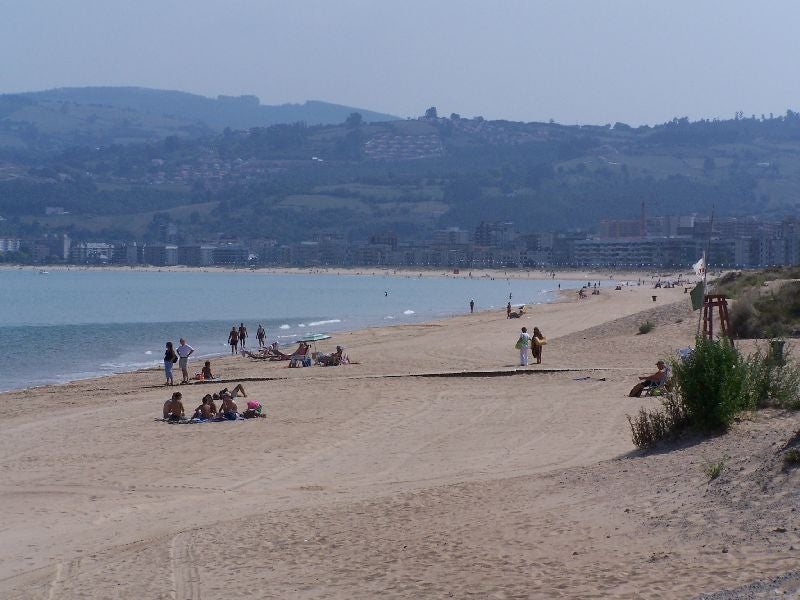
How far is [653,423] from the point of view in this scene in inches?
412

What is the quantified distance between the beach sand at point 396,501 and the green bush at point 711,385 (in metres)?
0.24

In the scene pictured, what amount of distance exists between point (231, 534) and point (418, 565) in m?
1.94

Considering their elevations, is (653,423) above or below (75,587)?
above

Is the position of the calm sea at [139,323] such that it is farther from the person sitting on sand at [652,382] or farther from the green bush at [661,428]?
the green bush at [661,428]

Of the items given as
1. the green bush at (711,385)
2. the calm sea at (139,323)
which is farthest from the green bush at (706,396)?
the calm sea at (139,323)

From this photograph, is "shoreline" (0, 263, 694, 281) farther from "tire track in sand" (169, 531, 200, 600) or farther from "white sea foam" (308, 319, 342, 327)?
"tire track in sand" (169, 531, 200, 600)

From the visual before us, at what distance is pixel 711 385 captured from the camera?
33.1 ft

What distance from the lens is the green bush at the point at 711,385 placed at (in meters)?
10.1

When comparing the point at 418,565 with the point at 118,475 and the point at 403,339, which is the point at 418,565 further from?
the point at 403,339

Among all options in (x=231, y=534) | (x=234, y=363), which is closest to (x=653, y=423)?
(x=231, y=534)

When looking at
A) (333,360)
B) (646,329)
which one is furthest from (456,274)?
(333,360)

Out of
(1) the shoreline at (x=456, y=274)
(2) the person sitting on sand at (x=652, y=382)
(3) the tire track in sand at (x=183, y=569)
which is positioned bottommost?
(3) the tire track in sand at (x=183, y=569)

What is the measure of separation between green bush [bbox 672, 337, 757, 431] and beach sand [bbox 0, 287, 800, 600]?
24 cm

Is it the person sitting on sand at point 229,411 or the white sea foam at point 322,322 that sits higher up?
the person sitting on sand at point 229,411
